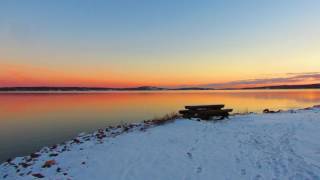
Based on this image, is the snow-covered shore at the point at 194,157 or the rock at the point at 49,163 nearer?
the snow-covered shore at the point at 194,157

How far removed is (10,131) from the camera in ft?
85.8

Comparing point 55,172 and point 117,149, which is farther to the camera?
point 117,149

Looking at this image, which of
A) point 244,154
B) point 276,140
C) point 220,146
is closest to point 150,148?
point 220,146

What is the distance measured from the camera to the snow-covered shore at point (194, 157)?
930 cm

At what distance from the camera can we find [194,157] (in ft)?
35.6

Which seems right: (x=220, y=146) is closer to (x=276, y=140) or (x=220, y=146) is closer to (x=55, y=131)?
(x=276, y=140)

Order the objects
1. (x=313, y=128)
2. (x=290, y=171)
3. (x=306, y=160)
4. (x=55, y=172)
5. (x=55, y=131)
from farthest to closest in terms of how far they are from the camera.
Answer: (x=55, y=131)
(x=313, y=128)
(x=55, y=172)
(x=306, y=160)
(x=290, y=171)

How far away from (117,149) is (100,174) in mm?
3048

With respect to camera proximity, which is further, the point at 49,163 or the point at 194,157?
the point at 49,163

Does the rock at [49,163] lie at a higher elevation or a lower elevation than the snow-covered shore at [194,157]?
lower

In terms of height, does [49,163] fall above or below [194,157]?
below

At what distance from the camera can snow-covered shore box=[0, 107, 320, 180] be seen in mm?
9297

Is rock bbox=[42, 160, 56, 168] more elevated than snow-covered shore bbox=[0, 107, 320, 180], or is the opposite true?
snow-covered shore bbox=[0, 107, 320, 180]

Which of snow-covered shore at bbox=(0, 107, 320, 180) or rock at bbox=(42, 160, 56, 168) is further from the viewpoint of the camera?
rock at bbox=(42, 160, 56, 168)
